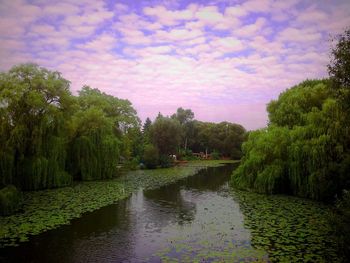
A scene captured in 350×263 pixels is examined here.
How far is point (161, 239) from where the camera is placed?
503 inches

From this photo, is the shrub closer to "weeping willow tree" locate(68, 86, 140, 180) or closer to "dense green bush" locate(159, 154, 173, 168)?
"dense green bush" locate(159, 154, 173, 168)

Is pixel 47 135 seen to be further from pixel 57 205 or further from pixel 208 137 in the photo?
pixel 208 137

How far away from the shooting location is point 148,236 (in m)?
13.1

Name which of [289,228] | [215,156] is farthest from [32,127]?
[215,156]

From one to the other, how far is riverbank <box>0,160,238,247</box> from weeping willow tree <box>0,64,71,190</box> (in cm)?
133

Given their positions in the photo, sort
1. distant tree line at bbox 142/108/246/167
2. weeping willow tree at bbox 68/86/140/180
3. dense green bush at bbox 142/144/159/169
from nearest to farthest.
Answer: weeping willow tree at bbox 68/86/140/180 < dense green bush at bbox 142/144/159/169 < distant tree line at bbox 142/108/246/167

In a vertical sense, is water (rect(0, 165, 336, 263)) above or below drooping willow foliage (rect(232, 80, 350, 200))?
below

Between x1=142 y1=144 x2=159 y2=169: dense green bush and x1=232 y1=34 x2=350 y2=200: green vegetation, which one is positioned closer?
x1=232 y1=34 x2=350 y2=200: green vegetation

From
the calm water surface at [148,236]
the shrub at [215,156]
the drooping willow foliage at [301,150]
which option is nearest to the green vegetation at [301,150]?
the drooping willow foliage at [301,150]

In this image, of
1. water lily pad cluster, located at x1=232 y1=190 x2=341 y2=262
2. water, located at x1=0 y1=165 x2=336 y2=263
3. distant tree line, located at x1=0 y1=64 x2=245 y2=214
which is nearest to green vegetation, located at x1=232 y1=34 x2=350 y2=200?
water lily pad cluster, located at x1=232 y1=190 x2=341 y2=262

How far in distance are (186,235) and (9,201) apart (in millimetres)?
9156

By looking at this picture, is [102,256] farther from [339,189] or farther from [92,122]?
[92,122]

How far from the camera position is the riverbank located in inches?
527

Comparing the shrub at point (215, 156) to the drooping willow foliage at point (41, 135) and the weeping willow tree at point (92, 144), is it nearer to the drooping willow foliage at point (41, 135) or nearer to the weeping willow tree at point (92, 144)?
the weeping willow tree at point (92, 144)
